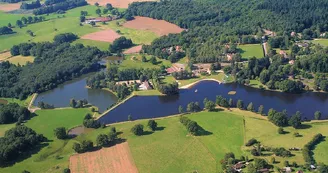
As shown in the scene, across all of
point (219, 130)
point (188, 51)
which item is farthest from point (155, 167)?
point (188, 51)

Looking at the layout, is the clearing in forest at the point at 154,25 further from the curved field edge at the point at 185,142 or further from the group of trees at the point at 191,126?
the group of trees at the point at 191,126

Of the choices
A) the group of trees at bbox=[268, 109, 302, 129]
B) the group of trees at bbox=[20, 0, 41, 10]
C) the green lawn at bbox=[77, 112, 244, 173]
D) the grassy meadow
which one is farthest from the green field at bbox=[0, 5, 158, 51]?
the group of trees at bbox=[268, 109, 302, 129]

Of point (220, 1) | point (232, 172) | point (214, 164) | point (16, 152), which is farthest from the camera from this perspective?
point (220, 1)

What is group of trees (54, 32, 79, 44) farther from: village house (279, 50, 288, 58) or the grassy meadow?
village house (279, 50, 288, 58)

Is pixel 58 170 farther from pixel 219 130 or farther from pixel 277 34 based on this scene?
pixel 277 34

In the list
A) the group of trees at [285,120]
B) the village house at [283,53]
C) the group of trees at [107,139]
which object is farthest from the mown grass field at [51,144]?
the village house at [283,53]

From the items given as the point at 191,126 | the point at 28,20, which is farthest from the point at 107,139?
the point at 28,20
